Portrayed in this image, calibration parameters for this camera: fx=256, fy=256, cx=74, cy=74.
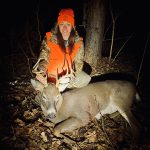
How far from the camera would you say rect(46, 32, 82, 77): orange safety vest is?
621cm

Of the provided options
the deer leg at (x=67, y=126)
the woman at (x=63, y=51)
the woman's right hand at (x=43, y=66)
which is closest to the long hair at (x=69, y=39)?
the woman at (x=63, y=51)

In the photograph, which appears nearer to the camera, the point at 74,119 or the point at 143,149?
the point at 143,149

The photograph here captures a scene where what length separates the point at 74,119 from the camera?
5.36 meters

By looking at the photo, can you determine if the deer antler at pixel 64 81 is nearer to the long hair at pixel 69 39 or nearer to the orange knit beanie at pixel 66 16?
the long hair at pixel 69 39

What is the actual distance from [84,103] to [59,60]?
1.37 m

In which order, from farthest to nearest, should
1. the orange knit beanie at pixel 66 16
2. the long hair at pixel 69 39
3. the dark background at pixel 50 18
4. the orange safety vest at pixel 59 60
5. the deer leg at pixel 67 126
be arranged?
the dark background at pixel 50 18 < the orange safety vest at pixel 59 60 < the long hair at pixel 69 39 < the orange knit beanie at pixel 66 16 < the deer leg at pixel 67 126

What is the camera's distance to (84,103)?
571 centimetres

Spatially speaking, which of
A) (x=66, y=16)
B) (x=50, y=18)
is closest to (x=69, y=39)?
(x=66, y=16)

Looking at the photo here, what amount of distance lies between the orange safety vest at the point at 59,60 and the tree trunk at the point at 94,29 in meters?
0.83

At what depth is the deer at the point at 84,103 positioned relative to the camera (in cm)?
526

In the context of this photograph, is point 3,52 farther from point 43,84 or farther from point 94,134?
point 94,134

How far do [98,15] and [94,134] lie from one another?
3.10 m

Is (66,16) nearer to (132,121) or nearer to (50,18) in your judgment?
(132,121)

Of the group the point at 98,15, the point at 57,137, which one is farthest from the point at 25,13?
the point at 57,137
